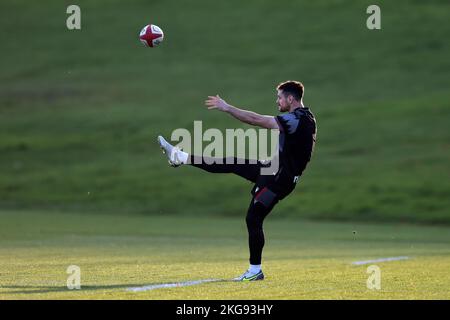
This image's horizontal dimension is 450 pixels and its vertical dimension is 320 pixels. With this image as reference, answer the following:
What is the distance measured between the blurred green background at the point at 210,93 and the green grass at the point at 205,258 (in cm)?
1161

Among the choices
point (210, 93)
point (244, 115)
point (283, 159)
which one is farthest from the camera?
point (210, 93)

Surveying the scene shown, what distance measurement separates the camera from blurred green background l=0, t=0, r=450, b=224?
5441 cm

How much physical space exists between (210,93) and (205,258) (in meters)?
58.4

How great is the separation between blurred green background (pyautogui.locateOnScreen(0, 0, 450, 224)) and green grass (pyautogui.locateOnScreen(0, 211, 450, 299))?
1161cm

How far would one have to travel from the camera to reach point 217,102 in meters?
15.9

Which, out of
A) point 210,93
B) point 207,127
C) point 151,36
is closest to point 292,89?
point 151,36

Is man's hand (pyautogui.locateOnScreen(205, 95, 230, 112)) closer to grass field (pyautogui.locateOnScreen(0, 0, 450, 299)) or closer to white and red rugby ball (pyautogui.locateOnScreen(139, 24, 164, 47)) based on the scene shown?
grass field (pyautogui.locateOnScreen(0, 0, 450, 299))

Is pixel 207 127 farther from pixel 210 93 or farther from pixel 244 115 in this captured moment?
pixel 244 115

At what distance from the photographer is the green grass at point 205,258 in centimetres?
1441

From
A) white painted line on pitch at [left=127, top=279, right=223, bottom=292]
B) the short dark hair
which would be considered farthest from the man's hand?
white painted line on pitch at [left=127, top=279, right=223, bottom=292]

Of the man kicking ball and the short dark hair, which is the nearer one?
the man kicking ball

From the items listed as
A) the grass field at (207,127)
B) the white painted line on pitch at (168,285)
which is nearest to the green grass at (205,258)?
the grass field at (207,127)

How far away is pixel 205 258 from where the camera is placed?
2231cm
